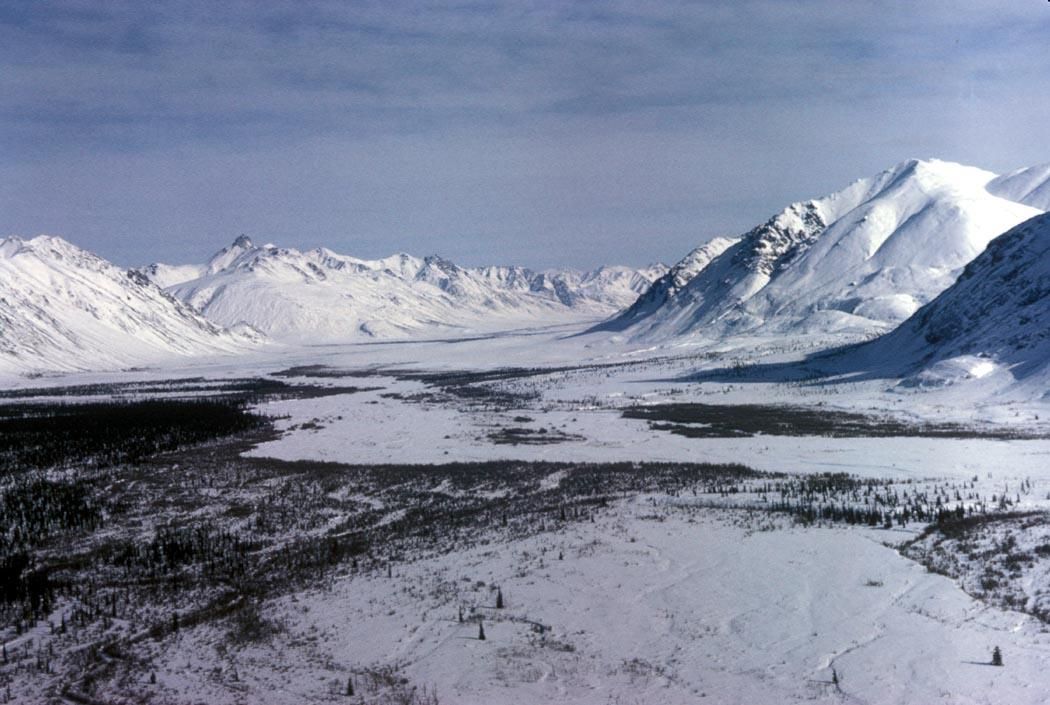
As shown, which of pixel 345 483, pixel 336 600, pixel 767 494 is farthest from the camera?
Result: pixel 345 483

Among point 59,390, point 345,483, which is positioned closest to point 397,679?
point 345,483

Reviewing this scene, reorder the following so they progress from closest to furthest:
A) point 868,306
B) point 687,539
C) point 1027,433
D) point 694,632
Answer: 1. point 694,632
2. point 687,539
3. point 1027,433
4. point 868,306

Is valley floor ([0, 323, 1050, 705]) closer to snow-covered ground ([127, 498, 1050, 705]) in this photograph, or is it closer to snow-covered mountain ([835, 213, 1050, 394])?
snow-covered ground ([127, 498, 1050, 705])

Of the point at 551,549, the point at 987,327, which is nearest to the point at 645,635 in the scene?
the point at 551,549

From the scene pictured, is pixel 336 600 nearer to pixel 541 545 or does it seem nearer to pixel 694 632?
pixel 541 545

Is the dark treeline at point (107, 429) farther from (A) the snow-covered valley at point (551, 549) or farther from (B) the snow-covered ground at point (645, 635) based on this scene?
(B) the snow-covered ground at point (645, 635)

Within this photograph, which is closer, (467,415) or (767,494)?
(767,494)

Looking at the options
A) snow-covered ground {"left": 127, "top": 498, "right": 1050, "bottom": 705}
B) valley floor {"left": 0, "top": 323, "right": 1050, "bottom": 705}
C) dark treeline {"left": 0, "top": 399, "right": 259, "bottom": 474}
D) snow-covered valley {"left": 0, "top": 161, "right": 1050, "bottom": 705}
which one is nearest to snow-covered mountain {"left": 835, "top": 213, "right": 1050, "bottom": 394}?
snow-covered valley {"left": 0, "top": 161, "right": 1050, "bottom": 705}

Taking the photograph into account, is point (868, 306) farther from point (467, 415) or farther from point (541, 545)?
point (541, 545)

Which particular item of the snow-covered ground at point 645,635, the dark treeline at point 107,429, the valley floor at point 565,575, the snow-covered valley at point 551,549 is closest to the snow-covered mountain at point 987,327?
the snow-covered valley at point 551,549

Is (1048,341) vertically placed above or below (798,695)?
above
